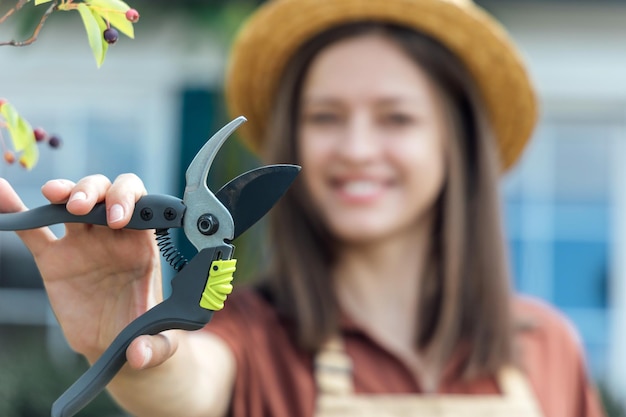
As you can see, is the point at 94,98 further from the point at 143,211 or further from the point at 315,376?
the point at 143,211

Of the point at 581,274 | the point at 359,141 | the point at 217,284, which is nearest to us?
the point at 217,284

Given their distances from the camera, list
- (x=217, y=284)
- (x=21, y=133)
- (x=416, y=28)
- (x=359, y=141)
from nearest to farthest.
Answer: (x=217, y=284) < (x=21, y=133) < (x=359, y=141) < (x=416, y=28)

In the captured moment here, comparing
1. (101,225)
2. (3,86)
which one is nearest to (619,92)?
(3,86)

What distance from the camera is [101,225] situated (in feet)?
2.89

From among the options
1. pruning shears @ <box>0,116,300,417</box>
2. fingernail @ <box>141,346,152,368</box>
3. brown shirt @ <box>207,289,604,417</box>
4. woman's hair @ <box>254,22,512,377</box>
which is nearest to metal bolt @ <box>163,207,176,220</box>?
pruning shears @ <box>0,116,300,417</box>

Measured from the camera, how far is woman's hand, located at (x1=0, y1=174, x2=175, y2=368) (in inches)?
36.3

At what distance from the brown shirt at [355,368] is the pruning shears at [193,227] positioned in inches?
32.7

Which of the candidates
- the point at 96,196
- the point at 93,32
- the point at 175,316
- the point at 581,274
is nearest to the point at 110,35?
the point at 93,32

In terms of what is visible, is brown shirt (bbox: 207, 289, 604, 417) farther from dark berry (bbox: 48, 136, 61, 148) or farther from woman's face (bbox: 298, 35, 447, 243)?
dark berry (bbox: 48, 136, 61, 148)

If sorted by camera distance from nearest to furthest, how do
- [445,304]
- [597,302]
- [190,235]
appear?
[190,235]
[445,304]
[597,302]

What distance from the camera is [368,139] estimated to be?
5.61 ft

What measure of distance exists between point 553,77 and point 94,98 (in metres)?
2.22

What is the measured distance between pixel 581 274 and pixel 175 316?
471 cm

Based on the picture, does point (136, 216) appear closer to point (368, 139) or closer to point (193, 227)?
point (193, 227)
